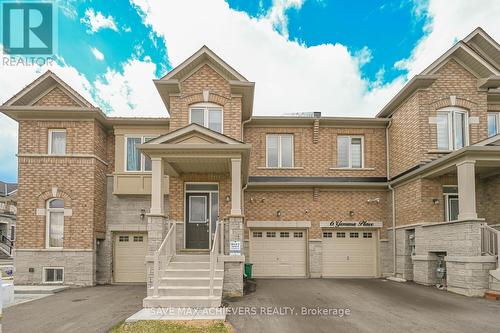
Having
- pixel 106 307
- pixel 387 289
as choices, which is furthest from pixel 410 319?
pixel 106 307

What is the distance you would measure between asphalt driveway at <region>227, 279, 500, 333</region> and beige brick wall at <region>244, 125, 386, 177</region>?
16.6 feet

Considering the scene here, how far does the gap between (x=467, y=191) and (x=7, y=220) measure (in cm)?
3661

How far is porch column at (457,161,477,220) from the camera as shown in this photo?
10.9 m

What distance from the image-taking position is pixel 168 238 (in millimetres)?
10406

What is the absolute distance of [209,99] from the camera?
531 inches

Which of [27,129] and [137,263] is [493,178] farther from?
[27,129]

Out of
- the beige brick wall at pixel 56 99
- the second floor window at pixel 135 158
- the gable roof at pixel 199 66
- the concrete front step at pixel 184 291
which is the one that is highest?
the gable roof at pixel 199 66

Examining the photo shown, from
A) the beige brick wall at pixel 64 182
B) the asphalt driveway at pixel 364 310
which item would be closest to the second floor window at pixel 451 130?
the asphalt driveway at pixel 364 310

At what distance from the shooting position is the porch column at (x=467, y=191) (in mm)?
10930

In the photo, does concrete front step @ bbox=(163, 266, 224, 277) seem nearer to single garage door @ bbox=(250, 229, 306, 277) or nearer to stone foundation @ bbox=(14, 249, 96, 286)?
stone foundation @ bbox=(14, 249, 96, 286)

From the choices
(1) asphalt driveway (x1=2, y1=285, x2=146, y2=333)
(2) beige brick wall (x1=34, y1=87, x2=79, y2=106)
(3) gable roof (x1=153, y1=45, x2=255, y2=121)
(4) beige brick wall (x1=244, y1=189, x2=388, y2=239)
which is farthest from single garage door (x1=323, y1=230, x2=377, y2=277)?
(2) beige brick wall (x1=34, y1=87, x2=79, y2=106)

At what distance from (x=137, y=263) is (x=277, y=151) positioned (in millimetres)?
7372

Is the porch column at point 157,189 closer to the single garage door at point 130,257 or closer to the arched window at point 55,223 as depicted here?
the single garage door at point 130,257

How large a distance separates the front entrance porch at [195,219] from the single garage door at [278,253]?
10.5 feet
